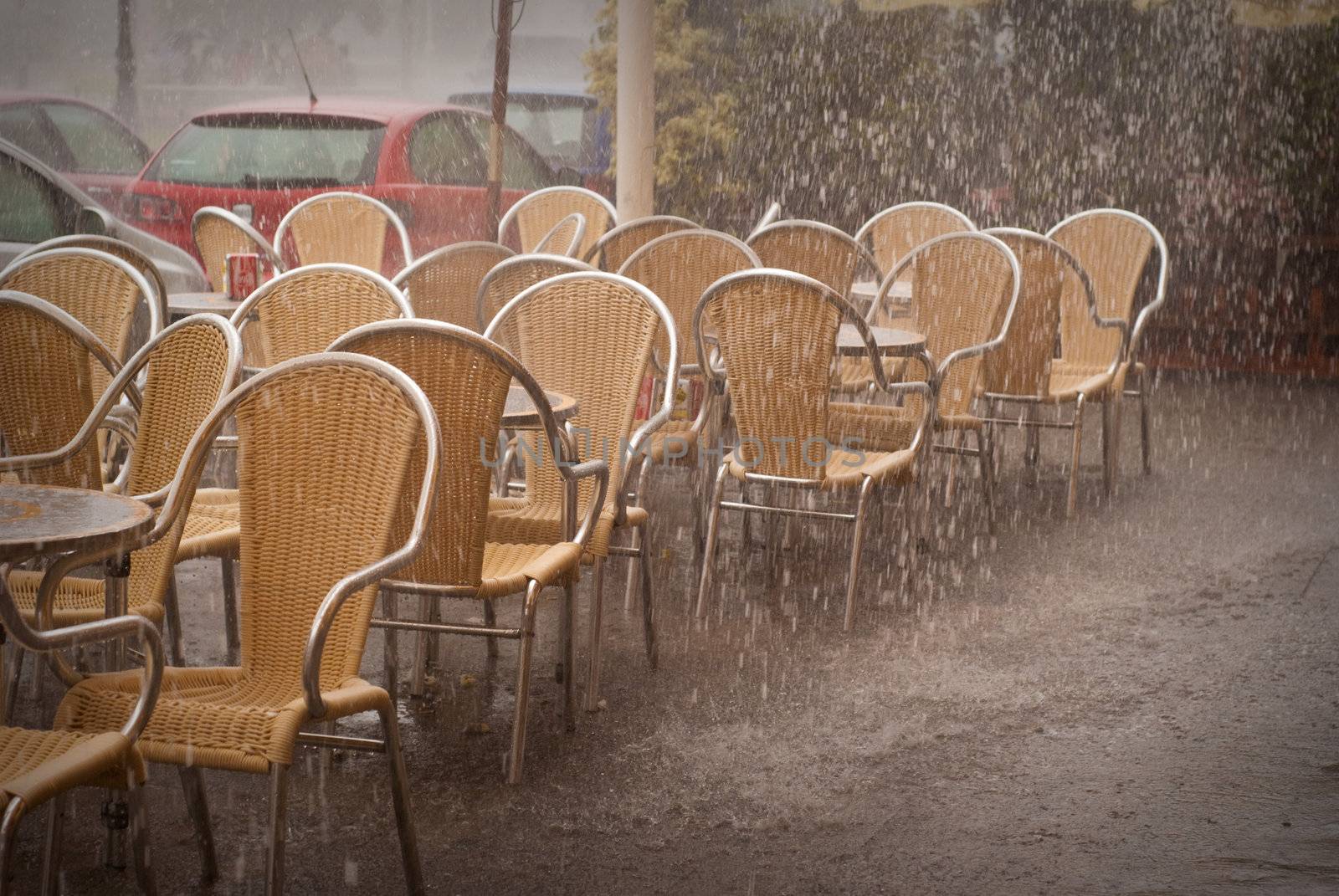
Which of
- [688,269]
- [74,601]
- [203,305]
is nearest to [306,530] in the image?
[74,601]

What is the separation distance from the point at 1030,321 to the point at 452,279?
1.96 meters

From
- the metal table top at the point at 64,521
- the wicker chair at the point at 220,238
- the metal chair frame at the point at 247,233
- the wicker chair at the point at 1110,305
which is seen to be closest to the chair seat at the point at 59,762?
the metal table top at the point at 64,521

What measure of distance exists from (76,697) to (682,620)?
2178 millimetres

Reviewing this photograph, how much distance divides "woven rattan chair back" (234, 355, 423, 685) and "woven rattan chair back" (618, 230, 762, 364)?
270 centimetres

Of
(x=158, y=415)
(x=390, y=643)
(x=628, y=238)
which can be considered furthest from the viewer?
(x=628, y=238)

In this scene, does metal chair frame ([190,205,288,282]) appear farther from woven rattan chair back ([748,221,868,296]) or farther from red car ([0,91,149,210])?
red car ([0,91,149,210])

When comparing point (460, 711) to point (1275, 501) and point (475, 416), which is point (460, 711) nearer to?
point (475, 416)

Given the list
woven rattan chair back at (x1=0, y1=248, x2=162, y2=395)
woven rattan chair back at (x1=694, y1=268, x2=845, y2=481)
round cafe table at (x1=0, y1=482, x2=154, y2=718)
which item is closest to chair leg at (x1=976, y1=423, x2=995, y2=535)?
woven rattan chair back at (x1=694, y1=268, x2=845, y2=481)

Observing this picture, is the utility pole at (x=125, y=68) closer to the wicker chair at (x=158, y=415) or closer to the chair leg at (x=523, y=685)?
the wicker chair at (x=158, y=415)

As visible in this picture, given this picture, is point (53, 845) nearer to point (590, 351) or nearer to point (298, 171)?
point (590, 351)

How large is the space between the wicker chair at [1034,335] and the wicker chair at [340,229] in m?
2.36

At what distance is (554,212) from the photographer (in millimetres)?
7109

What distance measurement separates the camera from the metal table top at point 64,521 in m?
2.09

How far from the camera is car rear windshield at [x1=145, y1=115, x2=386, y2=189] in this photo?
7578 millimetres
